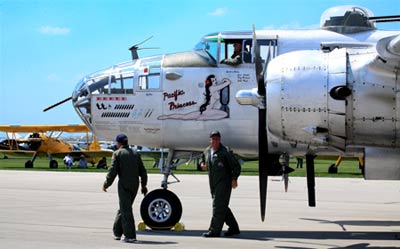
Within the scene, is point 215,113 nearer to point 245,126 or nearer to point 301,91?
point 245,126

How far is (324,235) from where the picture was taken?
1298cm

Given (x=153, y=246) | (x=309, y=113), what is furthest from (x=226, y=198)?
(x=309, y=113)

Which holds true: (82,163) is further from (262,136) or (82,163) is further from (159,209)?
(262,136)

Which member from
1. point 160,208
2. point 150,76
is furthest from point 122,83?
point 160,208

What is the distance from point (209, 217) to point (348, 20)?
5821 millimetres

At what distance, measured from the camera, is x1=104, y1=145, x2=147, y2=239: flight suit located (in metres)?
11.8

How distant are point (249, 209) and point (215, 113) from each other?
20.1ft

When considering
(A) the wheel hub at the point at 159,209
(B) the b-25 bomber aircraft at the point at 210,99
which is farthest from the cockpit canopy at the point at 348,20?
(A) the wheel hub at the point at 159,209

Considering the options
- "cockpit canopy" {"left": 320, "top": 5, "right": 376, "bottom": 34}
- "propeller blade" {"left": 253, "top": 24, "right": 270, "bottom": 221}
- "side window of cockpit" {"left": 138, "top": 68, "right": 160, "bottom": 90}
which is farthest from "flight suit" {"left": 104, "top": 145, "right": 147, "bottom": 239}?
"cockpit canopy" {"left": 320, "top": 5, "right": 376, "bottom": 34}

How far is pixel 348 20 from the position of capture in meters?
13.4

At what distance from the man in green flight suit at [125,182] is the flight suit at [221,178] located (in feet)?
4.07

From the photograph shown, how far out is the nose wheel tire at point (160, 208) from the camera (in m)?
13.4

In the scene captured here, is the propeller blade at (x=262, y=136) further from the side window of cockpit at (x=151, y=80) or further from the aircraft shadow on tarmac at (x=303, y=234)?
the side window of cockpit at (x=151, y=80)

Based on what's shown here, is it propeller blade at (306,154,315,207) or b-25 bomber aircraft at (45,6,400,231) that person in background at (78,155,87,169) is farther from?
propeller blade at (306,154,315,207)
